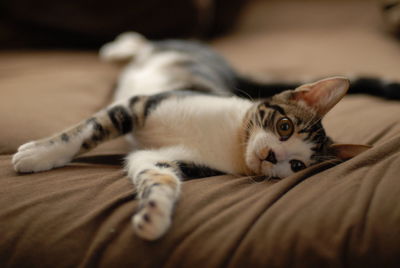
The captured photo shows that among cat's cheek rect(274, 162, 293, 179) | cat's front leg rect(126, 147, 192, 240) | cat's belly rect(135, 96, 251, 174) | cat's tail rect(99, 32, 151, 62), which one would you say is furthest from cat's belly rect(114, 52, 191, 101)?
cat's cheek rect(274, 162, 293, 179)

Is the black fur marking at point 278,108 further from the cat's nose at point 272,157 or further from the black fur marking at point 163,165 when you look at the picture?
the black fur marking at point 163,165

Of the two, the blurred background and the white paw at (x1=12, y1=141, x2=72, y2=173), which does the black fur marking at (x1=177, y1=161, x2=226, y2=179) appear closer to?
the white paw at (x1=12, y1=141, x2=72, y2=173)

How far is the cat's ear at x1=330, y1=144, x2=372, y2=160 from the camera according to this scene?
0.96 metres

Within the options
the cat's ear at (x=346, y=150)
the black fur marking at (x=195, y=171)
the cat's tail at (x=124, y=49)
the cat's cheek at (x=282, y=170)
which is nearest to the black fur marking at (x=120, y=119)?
the black fur marking at (x=195, y=171)

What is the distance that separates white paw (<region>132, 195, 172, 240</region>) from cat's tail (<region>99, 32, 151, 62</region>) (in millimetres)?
1382

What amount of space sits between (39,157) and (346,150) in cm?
80

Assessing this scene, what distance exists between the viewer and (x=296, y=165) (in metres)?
1.00

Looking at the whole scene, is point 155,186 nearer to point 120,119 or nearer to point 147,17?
point 120,119

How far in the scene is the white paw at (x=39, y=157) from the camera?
2.97 feet

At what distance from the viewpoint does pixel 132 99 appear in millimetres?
1226

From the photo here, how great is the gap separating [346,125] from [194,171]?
56 cm

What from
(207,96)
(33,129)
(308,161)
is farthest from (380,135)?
(33,129)

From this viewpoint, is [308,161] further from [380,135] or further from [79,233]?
[79,233]

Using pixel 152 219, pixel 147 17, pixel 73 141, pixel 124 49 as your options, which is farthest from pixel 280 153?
pixel 147 17
